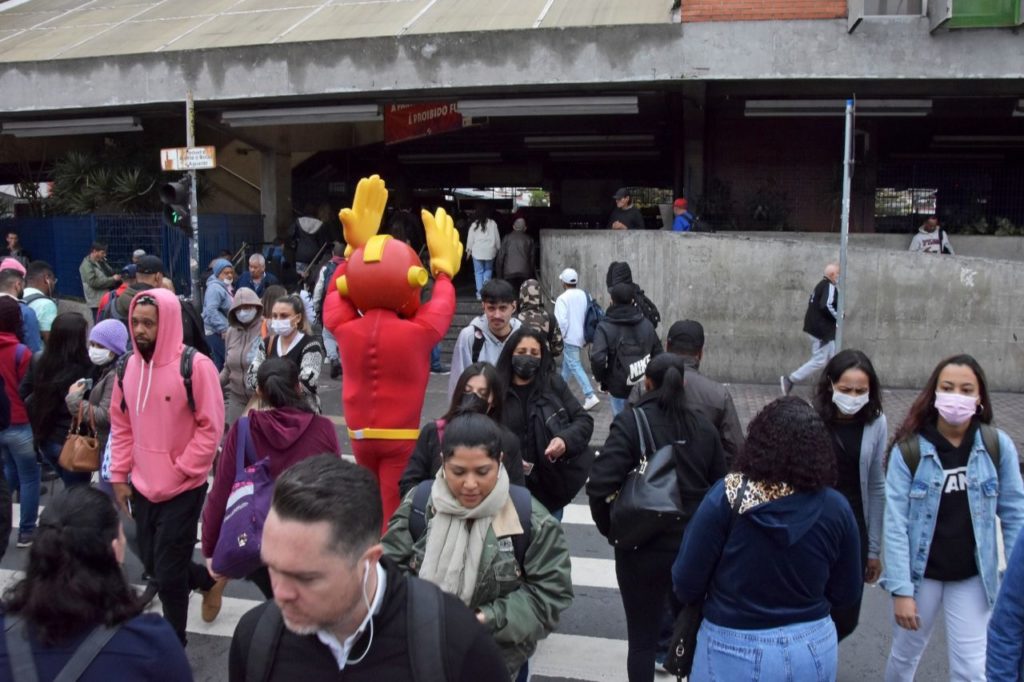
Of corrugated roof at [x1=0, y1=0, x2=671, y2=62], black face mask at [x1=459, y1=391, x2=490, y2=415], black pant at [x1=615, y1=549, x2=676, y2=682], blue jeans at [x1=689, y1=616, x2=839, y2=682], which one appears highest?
corrugated roof at [x1=0, y1=0, x2=671, y2=62]

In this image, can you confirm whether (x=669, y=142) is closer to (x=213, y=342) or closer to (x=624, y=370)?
(x=213, y=342)

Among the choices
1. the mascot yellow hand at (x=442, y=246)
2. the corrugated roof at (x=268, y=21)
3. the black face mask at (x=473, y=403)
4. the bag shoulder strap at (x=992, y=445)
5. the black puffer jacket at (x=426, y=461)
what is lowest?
the black puffer jacket at (x=426, y=461)

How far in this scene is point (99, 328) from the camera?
5871 mm

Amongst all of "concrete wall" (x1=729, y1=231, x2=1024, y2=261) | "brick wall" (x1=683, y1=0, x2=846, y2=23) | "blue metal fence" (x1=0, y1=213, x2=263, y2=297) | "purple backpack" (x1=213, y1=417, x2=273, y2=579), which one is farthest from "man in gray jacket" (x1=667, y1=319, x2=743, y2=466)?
"blue metal fence" (x1=0, y1=213, x2=263, y2=297)

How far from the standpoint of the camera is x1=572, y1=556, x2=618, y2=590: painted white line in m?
6.07

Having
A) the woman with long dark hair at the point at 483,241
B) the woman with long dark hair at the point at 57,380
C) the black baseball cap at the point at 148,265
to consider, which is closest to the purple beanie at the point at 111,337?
the woman with long dark hair at the point at 57,380

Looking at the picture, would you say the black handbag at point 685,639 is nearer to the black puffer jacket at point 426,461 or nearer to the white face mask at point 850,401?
the black puffer jacket at point 426,461

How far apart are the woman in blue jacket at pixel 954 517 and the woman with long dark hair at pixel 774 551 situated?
2.82 feet

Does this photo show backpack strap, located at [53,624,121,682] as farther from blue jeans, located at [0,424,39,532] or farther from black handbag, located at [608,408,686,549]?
blue jeans, located at [0,424,39,532]

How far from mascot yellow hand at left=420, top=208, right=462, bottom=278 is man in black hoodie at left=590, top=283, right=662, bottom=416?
2375mm

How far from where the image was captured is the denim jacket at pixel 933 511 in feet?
12.5

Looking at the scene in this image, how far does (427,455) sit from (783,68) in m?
10.9

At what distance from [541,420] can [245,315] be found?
3.13 metres

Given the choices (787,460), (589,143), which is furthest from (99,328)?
(589,143)
